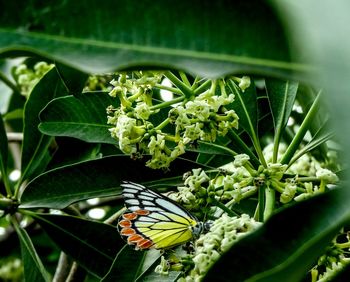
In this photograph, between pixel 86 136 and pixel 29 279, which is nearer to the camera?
pixel 86 136

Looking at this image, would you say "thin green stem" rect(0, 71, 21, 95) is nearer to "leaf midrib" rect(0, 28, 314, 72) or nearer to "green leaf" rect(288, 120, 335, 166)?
"green leaf" rect(288, 120, 335, 166)

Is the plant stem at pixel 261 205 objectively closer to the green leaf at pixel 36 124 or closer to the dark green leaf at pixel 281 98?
the dark green leaf at pixel 281 98

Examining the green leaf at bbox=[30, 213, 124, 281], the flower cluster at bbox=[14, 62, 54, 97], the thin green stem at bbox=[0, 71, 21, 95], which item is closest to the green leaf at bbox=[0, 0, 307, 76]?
the green leaf at bbox=[30, 213, 124, 281]

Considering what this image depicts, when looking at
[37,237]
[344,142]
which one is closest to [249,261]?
[344,142]

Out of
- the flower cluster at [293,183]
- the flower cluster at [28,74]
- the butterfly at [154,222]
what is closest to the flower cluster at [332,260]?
the flower cluster at [293,183]

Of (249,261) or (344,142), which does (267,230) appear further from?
(344,142)

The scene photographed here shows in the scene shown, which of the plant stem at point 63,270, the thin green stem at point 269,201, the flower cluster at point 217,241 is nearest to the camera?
the flower cluster at point 217,241

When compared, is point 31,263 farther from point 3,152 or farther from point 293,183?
point 293,183
